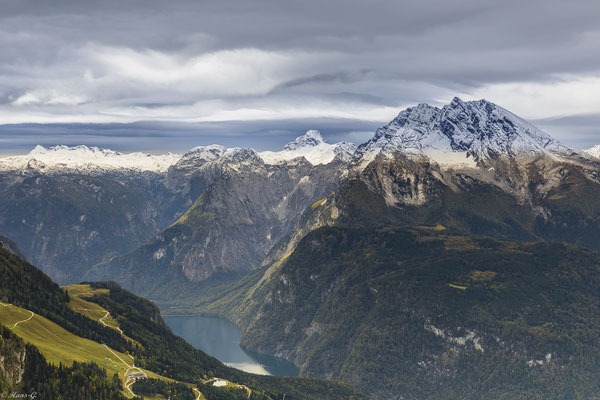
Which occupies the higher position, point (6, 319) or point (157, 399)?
point (6, 319)

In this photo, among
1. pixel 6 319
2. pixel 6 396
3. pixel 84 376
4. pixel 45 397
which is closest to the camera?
pixel 6 396

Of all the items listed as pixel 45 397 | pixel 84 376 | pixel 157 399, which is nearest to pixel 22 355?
pixel 45 397

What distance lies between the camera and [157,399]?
199 m

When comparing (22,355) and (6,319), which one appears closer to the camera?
(22,355)

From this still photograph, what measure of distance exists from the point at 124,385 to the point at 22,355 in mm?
45678

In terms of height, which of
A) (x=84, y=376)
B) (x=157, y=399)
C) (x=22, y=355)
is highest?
(x=22, y=355)

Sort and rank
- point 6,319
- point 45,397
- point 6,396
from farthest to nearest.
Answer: point 6,319
point 45,397
point 6,396

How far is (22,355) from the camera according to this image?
160750 millimetres

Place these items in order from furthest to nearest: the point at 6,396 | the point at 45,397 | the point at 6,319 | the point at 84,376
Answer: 1. the point at 6,319
2. the point at 84,376
3. the point at 45,397
4. the point at 6,396

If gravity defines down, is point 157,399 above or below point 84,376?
below

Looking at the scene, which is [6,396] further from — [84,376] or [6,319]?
[6,319]

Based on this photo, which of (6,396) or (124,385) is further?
(124,385)

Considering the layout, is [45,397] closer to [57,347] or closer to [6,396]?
[6,396]

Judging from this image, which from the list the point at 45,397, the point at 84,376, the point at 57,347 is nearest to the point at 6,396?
the point at 45,397
